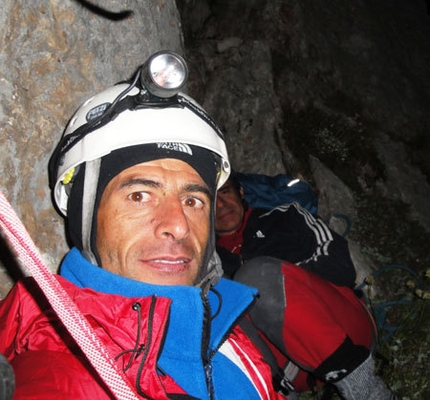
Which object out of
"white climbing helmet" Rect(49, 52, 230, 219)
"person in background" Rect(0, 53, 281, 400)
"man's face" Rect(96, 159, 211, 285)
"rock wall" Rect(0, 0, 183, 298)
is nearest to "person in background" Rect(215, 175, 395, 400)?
"person in background" Rect(0, 53, 281, 400)

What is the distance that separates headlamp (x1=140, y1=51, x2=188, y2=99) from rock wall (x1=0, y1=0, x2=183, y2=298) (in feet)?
1.88

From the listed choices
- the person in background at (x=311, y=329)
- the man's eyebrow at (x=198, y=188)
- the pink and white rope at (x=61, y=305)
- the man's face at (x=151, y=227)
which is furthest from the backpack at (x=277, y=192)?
the pink and white rope at (x=61, y=305)

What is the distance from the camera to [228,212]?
527 centimetres

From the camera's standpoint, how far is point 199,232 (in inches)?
94.1

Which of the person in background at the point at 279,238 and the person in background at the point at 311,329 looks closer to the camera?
the person in background at the point at 311,329

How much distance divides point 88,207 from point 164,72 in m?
0.92

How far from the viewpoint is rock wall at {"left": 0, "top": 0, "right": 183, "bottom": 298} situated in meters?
2.23

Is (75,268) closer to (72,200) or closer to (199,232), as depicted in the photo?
(72,200)

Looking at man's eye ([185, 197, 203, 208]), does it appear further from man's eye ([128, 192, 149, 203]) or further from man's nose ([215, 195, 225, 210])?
man's nose ([215, 195, 225, 210])

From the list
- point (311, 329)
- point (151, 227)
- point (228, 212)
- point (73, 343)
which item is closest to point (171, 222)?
point (151, 227)

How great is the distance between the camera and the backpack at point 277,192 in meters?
5.57

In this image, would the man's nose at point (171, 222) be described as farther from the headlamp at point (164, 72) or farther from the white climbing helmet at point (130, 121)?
the headlamp at point (164, 72)

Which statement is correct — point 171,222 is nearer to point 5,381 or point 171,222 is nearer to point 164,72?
point 164,72

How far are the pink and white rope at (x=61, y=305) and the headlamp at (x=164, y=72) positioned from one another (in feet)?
4.86
